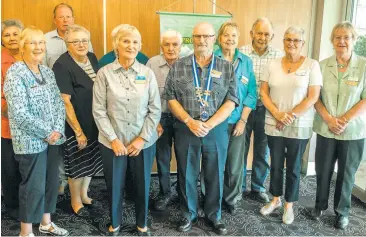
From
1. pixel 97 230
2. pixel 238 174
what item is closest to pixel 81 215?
pixel 97 230

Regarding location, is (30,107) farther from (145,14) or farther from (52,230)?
(145,14)

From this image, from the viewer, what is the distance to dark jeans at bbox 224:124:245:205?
10.7 ft

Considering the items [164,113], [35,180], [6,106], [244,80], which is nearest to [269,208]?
[244,80]

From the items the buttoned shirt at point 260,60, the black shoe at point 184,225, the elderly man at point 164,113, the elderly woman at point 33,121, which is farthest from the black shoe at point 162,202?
the buttoned shirt at point 260,60

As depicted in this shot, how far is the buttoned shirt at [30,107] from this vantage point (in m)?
2.39

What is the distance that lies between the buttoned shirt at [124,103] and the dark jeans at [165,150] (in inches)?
26.5

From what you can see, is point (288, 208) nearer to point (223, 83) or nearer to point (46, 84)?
point (223, 83)

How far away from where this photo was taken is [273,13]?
4277mm

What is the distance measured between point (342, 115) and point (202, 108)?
1222mm

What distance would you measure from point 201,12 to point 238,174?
1.97 metres

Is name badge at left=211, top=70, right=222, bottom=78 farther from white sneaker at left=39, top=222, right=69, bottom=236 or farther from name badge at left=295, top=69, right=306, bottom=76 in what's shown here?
white sneaker at left=39, top=222, right=69, bottom=236

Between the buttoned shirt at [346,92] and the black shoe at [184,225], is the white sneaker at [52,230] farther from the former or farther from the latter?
the buttoned shirt at [346,92]

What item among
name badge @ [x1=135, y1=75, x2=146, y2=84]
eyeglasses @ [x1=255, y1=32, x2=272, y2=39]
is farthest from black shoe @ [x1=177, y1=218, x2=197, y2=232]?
eyeglasses @ [x1=255, y1=32, x2=272, y2=39]

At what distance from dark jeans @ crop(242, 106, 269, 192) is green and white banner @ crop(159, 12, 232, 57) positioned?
2.76ft
